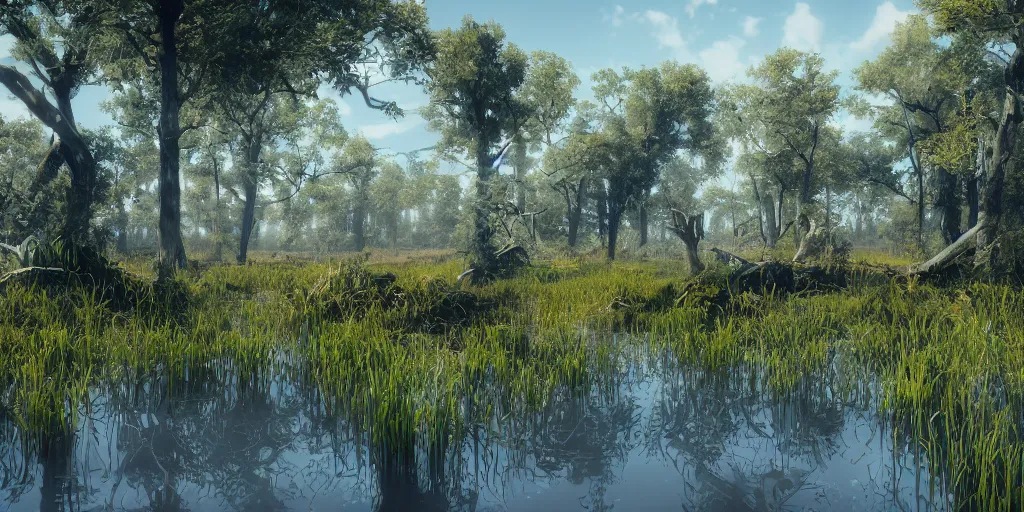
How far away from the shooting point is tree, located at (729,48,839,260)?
34781 millimetres

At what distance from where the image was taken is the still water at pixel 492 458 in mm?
4035

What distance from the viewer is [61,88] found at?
20984 millimetres

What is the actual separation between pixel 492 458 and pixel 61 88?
24.8m

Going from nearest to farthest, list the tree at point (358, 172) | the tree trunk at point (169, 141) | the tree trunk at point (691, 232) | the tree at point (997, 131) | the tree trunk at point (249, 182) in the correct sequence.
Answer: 1. the tree at point (997, 131)
2. the tree trunk at point (691, 232)
3. the tree trunk at point (169, 141)
4. the tree trunk at point (249, 182)
5. the tree at point (358, 172)

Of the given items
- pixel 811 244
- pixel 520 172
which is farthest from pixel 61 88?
pixel 520 172

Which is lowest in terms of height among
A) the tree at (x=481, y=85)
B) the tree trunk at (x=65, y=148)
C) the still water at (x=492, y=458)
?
the still water at (x=492, y=458)

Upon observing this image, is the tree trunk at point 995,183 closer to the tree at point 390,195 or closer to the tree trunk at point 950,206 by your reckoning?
the tree trunk at point 950,206

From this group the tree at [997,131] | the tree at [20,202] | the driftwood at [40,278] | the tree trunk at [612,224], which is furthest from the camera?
the tree trunk at [612,224]

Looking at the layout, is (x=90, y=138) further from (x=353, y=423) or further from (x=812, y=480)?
(x=812, y=480)

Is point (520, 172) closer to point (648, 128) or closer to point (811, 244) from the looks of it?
point (648, 128)

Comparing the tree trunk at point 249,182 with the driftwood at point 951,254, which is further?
the tree trunk at point 249,182

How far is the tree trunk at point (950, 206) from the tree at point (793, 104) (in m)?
7.00

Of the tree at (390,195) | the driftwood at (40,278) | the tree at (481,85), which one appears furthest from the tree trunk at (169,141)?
the tree at (390,195)

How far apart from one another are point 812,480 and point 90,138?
30715 mm
